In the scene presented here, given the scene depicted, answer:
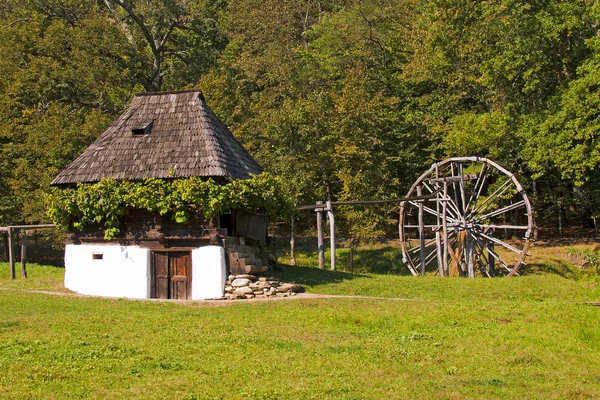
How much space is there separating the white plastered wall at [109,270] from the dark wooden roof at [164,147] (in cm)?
212

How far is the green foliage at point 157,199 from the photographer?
68.9 ft

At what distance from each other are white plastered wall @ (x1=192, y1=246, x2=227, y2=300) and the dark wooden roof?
2.20 m

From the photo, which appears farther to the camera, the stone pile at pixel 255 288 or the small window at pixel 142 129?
the small window at pixel 142 129

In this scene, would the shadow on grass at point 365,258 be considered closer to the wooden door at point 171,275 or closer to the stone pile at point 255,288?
the wooden door at point 171,275

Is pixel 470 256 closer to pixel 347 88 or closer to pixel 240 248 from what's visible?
pixel 240 248

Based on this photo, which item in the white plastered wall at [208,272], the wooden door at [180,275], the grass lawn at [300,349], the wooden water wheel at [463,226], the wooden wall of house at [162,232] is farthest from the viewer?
the wooden water wheel at [463,226]

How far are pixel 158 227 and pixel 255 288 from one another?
3506 mm

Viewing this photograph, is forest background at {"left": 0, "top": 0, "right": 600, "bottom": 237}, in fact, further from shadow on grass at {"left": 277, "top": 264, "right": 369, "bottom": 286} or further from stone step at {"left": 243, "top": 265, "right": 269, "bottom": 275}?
stone step at {"left": 243, "top": 265, "right": 269, "bottom": 275}

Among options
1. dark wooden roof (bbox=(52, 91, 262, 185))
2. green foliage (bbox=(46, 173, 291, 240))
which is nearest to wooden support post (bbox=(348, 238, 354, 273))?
dark wooden roof (bbox=(52, 91, 262, 185))

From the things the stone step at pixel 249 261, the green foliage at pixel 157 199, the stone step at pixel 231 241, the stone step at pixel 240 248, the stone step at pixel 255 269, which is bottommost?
the stone step at pixel 255 269

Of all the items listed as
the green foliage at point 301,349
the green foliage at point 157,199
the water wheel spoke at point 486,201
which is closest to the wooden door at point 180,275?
the green foliage at point 157,199

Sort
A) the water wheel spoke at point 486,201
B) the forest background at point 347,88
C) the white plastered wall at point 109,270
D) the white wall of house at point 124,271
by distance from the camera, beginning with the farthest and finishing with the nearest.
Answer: the forest background at point 347,88
the water wheel spoke at point 486,201
the white plastered wall at point 109,270
the white wall of house at point 124,271

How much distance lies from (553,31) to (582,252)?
10354 mm

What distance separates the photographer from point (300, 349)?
1270 centimetres
